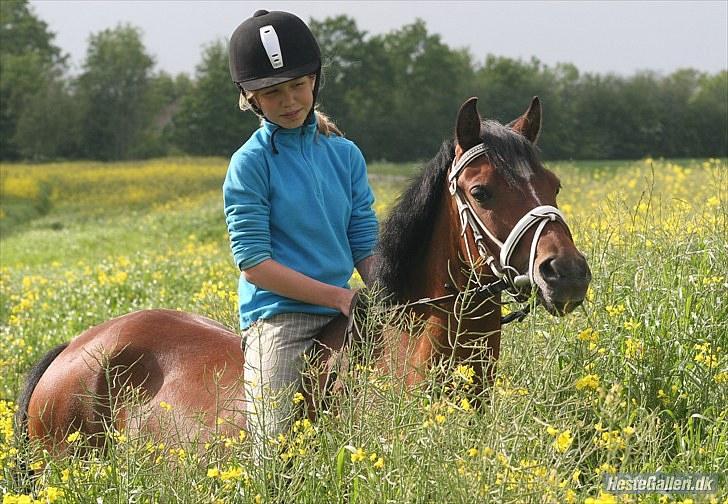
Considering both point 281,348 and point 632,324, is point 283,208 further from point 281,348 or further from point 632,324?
point 632,324

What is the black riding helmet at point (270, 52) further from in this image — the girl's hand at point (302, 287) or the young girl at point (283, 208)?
the girl's hand at point (302, 287)

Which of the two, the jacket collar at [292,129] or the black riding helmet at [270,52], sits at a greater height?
the black riding helmet at [270,52]

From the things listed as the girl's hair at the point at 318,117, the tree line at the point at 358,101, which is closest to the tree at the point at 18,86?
the tree line at the point at 358,101

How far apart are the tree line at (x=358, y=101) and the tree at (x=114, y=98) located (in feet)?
0.23

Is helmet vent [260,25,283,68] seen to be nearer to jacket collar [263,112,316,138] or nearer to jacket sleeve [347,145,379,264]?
jacket collar [263,112,316,138]

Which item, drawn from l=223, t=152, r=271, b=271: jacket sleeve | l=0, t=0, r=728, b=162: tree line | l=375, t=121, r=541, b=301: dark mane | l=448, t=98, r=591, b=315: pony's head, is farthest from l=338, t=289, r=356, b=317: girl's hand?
l=0, t=0, r=728, b=162: tree line

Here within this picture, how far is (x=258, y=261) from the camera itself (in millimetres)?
3994

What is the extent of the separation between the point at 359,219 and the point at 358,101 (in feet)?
192

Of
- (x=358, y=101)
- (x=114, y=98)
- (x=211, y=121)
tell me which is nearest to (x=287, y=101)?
(x=358, y=101)

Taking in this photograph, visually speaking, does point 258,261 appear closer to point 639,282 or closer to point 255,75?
point 255,75

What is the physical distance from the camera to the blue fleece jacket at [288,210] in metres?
Result: 4.03

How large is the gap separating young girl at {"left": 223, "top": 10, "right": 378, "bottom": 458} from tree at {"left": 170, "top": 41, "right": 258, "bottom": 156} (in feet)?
190

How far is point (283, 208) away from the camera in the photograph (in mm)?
4078

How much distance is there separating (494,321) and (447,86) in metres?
63.3
